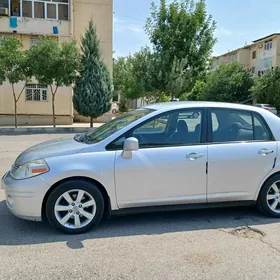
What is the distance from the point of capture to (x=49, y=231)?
3.68 meters

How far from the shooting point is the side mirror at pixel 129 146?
11.6 feet

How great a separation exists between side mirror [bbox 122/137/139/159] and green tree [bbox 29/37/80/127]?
12828 millimetres

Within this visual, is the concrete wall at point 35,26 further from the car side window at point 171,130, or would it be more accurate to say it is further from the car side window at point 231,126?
the car side window at point 231,126

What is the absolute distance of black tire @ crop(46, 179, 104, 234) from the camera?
3.52 m

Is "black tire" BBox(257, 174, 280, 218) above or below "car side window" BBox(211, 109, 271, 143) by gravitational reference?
below

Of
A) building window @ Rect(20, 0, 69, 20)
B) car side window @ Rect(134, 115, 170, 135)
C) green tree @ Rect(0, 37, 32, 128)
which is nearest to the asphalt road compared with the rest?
car side window @ Rect(134, 115, 170, 135)

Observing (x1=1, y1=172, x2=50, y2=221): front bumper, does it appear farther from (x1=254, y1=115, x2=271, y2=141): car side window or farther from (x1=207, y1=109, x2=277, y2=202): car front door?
(x1=254, y1=115, x2=271, y2=141): car side window

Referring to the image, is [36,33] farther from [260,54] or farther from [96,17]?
[260,54]

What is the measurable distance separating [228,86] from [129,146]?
3212 centimetres

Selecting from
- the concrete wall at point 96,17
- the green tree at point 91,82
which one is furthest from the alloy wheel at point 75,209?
the concrete wall at point 96,17

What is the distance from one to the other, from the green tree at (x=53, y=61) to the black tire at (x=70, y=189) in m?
12.8

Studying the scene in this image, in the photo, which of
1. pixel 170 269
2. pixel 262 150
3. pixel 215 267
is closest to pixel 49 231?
pixel 170 269

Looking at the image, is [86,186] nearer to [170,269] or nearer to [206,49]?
[170,269]

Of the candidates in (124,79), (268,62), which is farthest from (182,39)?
(268,62)
